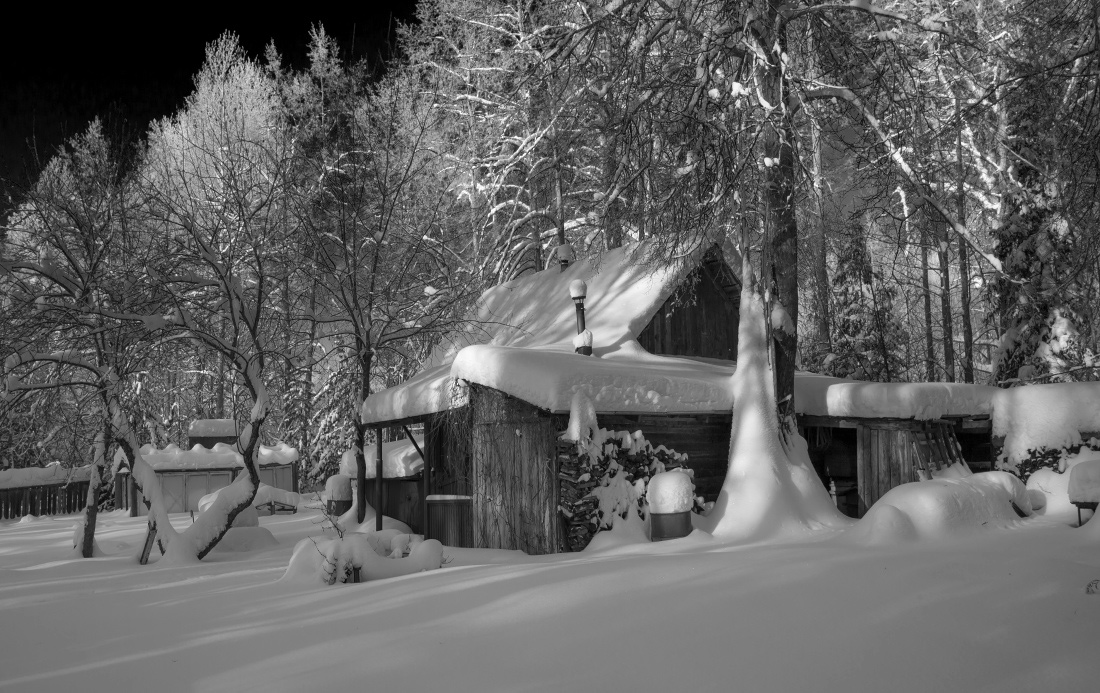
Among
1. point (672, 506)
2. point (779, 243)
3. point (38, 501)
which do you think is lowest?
point (38, 501)

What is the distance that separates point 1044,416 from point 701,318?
6.12m

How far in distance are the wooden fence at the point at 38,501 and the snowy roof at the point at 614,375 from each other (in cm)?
1628

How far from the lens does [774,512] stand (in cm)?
1140

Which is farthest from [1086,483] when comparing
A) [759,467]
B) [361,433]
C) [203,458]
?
[203,458]

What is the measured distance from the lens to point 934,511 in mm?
9453

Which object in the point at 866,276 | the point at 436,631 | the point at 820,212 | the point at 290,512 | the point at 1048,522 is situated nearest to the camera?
the point at 436,631

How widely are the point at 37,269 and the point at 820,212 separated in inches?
454

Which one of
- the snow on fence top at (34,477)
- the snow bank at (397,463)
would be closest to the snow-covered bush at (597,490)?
the snow bank at (397,463)

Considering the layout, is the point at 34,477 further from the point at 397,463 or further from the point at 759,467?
the point at 759,467

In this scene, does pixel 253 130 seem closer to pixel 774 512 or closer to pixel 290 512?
pixel 290 512

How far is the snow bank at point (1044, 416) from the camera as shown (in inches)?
489

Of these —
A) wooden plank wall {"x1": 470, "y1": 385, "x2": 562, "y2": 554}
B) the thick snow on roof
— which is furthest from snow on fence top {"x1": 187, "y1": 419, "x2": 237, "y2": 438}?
wooden plank wall {"x1": 470, "y1": 385, "x2": 562, "y2": 554}

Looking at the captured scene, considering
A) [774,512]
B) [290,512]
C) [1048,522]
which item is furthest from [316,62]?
[1048,522]

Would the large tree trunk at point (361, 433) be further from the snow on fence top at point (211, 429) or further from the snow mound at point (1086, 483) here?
the snow on fence top at point (211, 429)
